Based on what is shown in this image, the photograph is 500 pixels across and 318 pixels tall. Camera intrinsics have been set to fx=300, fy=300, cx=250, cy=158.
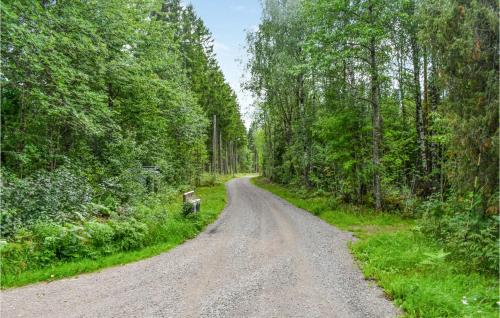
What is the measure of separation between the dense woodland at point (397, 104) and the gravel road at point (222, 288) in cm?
272

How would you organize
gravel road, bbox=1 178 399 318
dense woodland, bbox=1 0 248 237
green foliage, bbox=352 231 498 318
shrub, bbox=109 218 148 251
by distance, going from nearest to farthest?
green foliage, bbox=352 231 498 318
gravel road, bbox=1 178 399 318
shrub, bbox=109 218 148 251
dense woodland, bbox=1 0 248 237

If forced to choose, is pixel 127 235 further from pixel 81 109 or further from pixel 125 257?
pixel 81 109

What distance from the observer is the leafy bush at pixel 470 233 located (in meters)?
5.67

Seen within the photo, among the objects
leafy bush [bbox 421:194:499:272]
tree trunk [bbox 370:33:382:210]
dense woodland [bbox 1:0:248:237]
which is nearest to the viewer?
leafy bush [bbox 421:194:499:272]

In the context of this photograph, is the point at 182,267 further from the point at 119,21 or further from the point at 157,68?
the point at 157,68

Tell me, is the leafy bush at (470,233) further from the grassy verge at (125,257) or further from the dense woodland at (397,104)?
the grassy verge at (125,257)

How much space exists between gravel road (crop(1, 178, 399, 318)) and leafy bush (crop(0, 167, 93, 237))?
260 centimetres

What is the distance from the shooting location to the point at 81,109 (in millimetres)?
10492

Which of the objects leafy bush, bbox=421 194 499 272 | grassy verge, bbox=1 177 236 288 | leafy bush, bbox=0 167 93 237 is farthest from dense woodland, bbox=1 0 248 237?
leafy bush, bbox=421 194 499 272

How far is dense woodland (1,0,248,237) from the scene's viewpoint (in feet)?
27.8

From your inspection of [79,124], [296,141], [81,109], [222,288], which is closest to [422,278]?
[222,288]

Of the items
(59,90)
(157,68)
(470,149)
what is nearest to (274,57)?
(157,68)

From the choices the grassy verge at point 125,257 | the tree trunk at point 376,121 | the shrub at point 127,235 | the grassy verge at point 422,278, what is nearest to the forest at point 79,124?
the shrub at point 127,235

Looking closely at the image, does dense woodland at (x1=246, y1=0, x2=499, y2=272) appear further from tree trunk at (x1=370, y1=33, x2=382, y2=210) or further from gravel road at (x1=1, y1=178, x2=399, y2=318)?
gravel road at (x1=1, y1=178, x2=399, y2=318)
